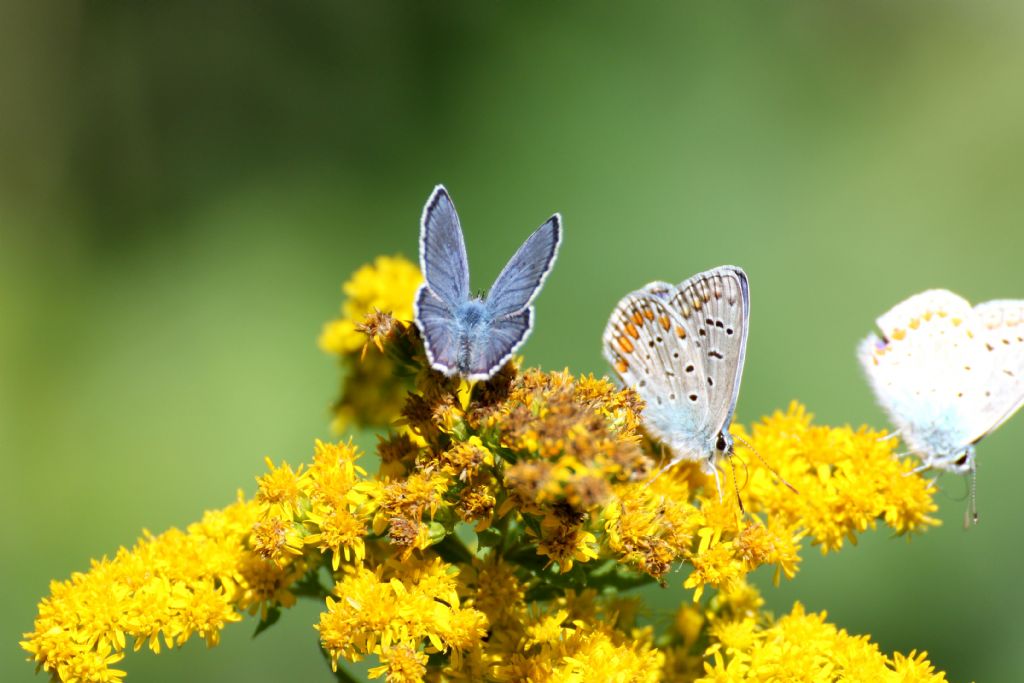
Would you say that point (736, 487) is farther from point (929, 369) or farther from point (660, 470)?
point (929, 369)

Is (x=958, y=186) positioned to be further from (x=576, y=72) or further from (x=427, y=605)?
(x=427, y=605)

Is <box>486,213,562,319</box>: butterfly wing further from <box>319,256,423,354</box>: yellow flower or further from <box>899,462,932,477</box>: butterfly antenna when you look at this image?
<box>899,462,932,477</box>: butterfly antenna

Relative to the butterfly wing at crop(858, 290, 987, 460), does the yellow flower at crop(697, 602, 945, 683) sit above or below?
below

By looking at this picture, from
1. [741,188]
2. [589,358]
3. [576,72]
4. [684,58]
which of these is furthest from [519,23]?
[589,358]

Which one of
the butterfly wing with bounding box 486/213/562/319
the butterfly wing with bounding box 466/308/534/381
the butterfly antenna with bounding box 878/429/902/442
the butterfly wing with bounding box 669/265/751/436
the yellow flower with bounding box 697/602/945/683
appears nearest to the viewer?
the butterfly wing with bounding box 466/308/534/381

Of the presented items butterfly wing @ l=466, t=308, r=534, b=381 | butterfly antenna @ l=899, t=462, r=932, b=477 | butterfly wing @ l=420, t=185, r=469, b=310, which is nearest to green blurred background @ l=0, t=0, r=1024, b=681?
butterfly antenna @ l=899, t=462, r=932, b=477

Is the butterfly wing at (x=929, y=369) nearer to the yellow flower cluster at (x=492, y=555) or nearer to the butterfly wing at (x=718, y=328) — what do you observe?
the yellow flower cluster at (x=492, y=555)
